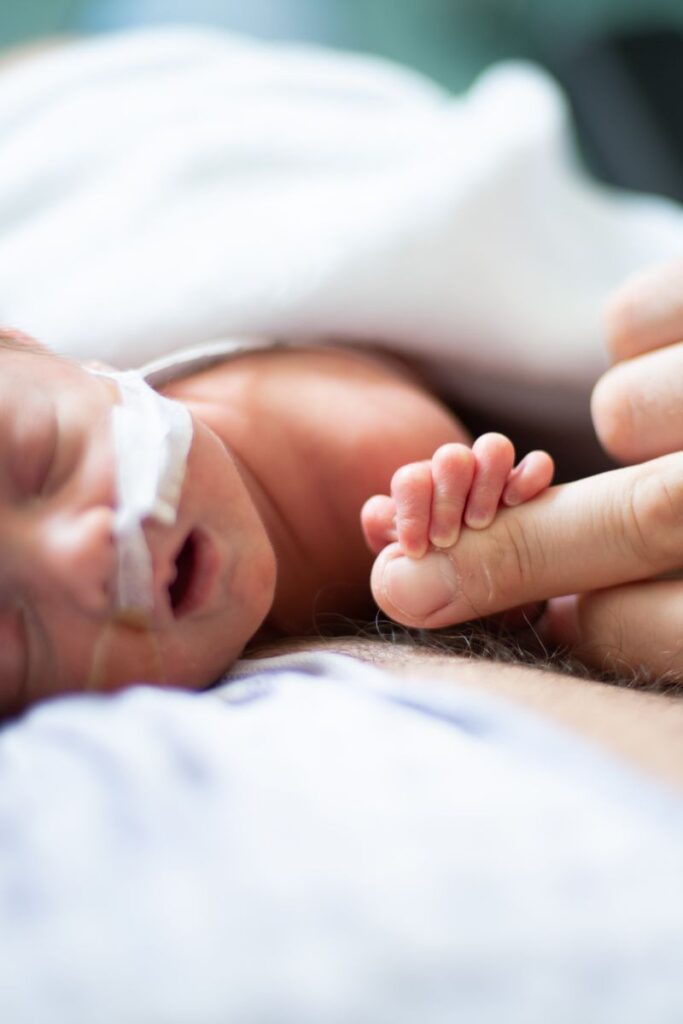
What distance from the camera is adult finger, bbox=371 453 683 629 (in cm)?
65

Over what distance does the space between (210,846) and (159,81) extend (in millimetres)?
1122

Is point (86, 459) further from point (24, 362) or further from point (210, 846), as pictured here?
point (210, 846)

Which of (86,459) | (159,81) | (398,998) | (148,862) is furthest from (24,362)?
A: (159,81)

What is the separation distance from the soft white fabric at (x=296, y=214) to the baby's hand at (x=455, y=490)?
0.33m

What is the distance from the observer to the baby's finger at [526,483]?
0.67 m

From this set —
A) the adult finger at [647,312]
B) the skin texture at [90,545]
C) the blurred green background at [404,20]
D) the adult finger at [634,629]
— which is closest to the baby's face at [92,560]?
the skin texture at [90,545]

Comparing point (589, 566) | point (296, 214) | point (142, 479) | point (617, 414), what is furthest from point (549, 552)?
point (296, 214)

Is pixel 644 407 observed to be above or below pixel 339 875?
above

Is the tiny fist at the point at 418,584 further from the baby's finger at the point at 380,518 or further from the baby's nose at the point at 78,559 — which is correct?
the baby's nose at the point at 78,559

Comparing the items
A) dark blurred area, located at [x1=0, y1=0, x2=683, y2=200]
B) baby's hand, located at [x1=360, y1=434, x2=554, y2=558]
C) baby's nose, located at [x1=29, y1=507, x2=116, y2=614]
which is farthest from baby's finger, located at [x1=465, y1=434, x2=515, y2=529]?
dark blurred area, located at [x1=0, y1=0, x2=683, y2=200]

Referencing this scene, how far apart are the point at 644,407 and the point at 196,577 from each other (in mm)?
360

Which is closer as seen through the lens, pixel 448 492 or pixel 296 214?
pixel 448 492

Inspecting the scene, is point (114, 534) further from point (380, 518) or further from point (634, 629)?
point (634, 629)

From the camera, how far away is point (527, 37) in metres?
1.88
